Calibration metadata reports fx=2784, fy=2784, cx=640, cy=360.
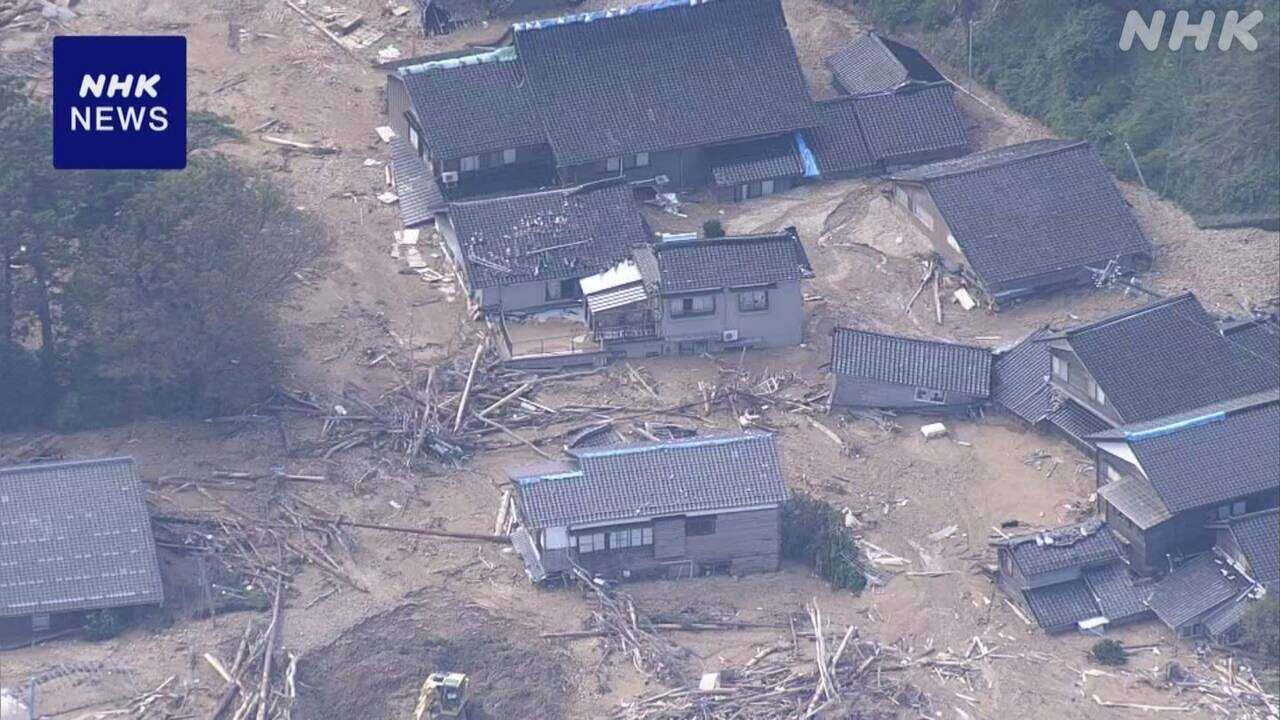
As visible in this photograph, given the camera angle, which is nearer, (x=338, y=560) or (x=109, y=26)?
(x=338, y=560)

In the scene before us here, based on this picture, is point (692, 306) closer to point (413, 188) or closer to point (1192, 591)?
point (413, 188)

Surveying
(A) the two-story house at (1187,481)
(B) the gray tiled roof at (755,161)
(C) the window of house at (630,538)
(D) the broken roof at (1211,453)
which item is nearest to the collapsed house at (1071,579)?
(A) the two-story house at (1187,481)

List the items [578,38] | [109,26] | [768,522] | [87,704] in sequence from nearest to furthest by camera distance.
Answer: [87,704], [768,522], [578,38], [109,26]

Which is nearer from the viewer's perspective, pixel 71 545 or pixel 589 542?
pixel 71 545

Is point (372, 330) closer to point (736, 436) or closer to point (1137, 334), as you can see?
point (736, 436)

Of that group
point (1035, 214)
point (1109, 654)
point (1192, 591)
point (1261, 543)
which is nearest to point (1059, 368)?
point (1035, 214)

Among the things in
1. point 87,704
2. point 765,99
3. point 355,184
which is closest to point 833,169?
point 765,99

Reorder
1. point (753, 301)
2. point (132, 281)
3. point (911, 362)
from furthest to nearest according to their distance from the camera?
point (753, 301) → point (911, 362) → point (132, 281)
